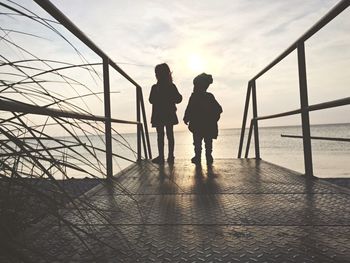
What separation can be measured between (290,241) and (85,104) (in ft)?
3.17

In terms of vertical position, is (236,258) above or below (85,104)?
below

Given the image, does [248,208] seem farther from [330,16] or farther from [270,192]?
[330,16]

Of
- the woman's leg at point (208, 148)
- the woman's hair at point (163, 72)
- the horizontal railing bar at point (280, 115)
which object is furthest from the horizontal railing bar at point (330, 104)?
the woman's hair at point (163, 72)

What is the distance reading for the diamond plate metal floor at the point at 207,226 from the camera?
115 centimetres

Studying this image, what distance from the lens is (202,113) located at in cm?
493

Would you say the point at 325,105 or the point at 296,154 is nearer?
the point at 325,105

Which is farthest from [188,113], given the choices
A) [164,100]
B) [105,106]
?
[105,106]

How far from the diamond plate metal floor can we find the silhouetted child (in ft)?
7.92

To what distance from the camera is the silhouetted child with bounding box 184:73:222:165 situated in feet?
16.1

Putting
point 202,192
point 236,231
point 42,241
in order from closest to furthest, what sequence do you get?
point 42,241 → point 236,231 → point 202,192

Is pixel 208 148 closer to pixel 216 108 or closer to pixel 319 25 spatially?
pixel 216 108

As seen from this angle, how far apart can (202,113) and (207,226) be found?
3.52 metres

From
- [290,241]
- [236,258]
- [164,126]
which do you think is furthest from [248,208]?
[164,126]

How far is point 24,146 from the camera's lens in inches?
29.5
